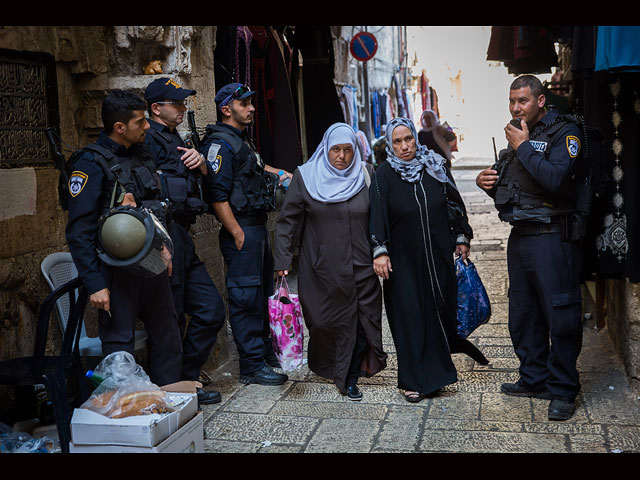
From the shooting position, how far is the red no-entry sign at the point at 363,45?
11391 mm

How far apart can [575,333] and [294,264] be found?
517 cm

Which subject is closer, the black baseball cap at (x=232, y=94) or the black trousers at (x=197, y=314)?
the black trousers at (x=197, y=314)

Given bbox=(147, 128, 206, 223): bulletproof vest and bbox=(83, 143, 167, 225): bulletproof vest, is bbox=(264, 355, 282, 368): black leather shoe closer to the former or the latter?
bbox=(147, 128, 206, 223): bulletproof vest

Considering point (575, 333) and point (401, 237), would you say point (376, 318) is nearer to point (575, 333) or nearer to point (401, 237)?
point (401, 237)

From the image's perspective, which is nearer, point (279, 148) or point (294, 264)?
point (279, 148)

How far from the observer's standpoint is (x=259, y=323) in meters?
5.20

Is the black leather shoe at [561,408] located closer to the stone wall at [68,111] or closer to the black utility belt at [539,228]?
the black utility belt at [539,228]

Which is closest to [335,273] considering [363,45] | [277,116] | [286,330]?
[286,330]

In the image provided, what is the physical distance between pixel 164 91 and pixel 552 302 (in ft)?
8.66

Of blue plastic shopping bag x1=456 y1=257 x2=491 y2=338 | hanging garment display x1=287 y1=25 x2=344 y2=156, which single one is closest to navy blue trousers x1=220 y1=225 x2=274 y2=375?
blue plastic shopping bag x1=456 y1=257 x2=491 y2=338

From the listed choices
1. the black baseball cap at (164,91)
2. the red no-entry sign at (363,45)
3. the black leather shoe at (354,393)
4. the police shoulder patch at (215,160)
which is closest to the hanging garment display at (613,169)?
the black leather shoe at (354,393)

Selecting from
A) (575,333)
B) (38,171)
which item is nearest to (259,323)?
(38,171)

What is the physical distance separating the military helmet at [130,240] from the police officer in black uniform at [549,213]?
80.9 inches

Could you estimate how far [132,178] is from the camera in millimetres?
3969
